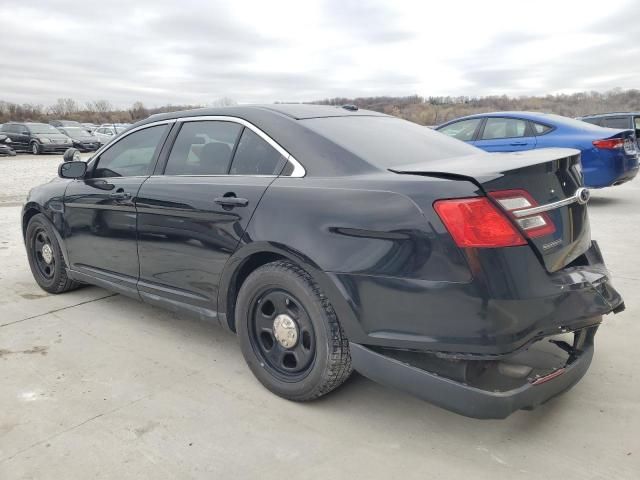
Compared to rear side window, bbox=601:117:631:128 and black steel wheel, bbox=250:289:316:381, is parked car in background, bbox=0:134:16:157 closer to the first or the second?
rear side window, bbox=601:117:631:128

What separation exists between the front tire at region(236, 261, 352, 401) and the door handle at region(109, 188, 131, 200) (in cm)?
126

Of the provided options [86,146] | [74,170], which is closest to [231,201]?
[74,170]

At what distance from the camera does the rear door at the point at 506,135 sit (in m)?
8.35

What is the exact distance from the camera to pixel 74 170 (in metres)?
4.20

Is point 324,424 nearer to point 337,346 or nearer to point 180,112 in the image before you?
point 337,346

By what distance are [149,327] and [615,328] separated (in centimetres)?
320

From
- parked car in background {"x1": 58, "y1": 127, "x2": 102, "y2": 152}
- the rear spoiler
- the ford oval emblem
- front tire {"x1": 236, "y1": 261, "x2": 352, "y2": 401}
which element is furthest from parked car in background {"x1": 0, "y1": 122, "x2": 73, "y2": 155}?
the ford oval emblem

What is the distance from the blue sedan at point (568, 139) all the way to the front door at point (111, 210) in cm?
625

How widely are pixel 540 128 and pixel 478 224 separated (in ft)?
22.5

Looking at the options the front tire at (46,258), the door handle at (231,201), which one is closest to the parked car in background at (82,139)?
the front tire at (46,258)

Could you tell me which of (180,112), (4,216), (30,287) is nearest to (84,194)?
(180,112)

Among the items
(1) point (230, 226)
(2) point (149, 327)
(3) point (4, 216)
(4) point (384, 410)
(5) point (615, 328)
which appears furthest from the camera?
(3) point (4, 216)

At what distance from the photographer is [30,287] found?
16.1 ft

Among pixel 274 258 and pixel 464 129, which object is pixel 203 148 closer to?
pixel 274 258
